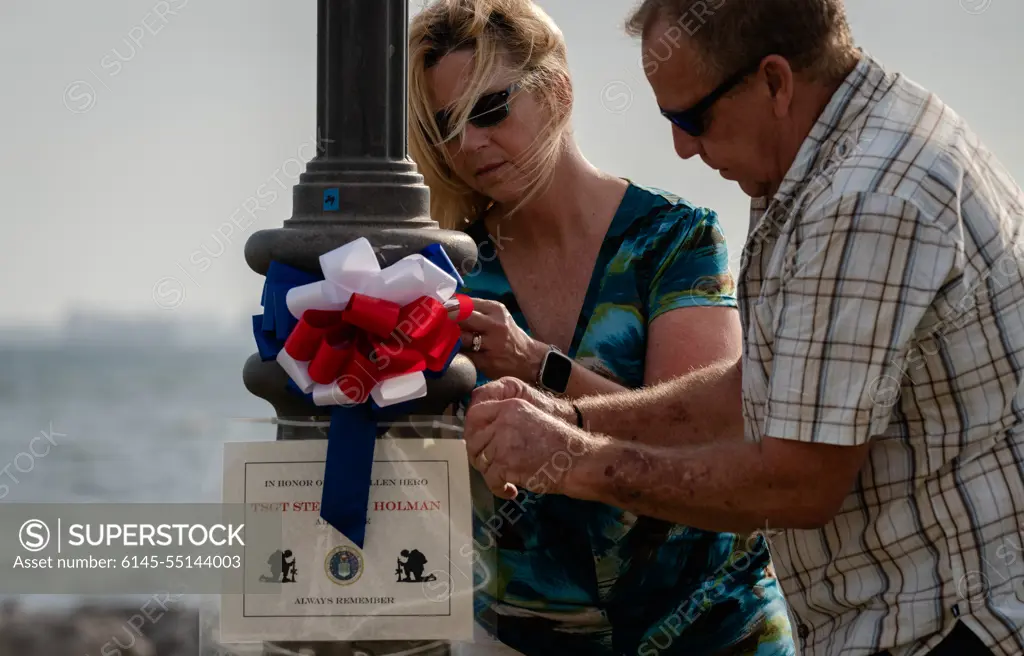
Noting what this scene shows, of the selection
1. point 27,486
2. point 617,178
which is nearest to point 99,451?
point 27,486

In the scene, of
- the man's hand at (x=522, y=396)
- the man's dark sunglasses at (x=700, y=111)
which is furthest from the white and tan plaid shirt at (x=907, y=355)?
the man's hand at (x=522, y=396)

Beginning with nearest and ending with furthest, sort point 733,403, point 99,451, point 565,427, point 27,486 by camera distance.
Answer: point 565,427 → point 733,403 → point 27,486 → point 99,451

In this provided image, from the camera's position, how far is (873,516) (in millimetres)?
2133

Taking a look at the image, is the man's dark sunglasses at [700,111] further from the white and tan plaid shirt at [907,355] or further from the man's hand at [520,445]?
the man's hand at [520,445]

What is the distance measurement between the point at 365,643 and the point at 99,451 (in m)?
20.5

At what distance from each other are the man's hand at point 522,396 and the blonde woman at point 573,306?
0.11 metres

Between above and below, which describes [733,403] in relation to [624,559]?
above

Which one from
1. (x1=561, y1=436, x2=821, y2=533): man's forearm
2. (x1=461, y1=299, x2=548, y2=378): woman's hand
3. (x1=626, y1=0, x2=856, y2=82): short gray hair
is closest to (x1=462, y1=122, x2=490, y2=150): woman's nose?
(x1=461, y1=299, x2=548, y2=378): woman's hand

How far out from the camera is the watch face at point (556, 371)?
2.64 meters

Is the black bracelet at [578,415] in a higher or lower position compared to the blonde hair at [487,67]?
lower

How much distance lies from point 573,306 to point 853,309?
0.93 meters

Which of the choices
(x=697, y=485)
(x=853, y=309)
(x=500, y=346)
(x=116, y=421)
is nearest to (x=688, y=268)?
(x=500, y=346)

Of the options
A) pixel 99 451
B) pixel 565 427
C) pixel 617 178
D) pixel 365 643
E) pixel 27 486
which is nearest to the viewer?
pixel 365 643

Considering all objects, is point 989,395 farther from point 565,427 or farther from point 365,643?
point 365,643
